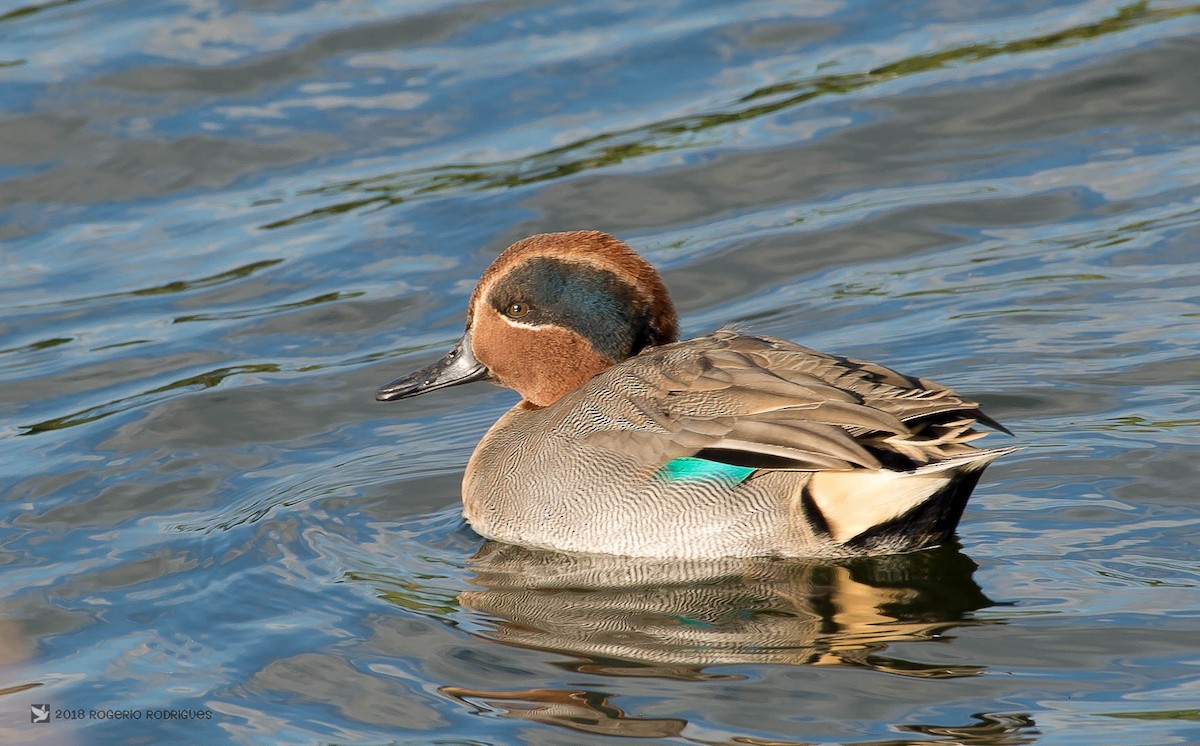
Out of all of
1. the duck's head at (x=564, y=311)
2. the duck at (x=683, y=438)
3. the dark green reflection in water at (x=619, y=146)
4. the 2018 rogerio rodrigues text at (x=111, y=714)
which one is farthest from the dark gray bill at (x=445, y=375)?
the dark green reflection in water at (x=619, y=146)

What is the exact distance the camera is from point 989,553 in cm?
605

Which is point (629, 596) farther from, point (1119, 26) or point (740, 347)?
point (1119, 26)

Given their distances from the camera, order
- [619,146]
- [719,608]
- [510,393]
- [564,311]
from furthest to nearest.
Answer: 1. [619,146]
2. [510,393]
3. [564,311]
4. [719,608]

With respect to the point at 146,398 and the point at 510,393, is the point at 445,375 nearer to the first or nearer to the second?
the point at 510,393

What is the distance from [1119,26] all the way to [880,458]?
7.39 m

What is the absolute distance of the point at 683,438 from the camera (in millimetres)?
6020

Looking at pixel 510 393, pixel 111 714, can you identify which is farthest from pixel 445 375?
pixel 111 714

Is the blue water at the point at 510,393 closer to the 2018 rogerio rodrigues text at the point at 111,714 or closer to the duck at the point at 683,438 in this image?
the 2018 rogerio rodrigues text at the point at 111,714

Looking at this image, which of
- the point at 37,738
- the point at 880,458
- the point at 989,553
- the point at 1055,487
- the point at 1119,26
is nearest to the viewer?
the point at 37,738

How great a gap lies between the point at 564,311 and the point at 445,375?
75cm

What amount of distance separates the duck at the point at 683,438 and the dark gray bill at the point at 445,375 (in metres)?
0.23

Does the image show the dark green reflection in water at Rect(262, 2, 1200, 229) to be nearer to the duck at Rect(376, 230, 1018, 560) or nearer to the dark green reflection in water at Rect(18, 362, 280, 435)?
the dark green reflection in water at Rect(18, 362, 280, 435)

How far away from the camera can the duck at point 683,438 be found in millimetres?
5707

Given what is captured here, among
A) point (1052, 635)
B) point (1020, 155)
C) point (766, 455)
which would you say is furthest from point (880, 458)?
point (1020, 155)
